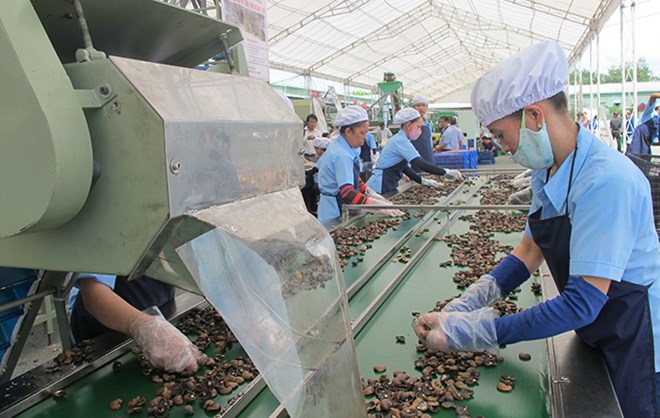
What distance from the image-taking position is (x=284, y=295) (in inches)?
41.9

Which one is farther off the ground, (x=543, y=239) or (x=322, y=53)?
(x=322, y=53)

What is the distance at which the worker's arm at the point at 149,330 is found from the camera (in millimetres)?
1593

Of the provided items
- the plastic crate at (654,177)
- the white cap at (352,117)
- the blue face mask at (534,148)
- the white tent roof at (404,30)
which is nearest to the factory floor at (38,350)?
the white cap at (352,117)

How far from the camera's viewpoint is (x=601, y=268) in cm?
129

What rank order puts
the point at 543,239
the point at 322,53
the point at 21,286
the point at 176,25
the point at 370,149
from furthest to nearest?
the point at 322,53 < the point at 370,149 < the point at 21,286 < the point at 543,239 < the point at 176,25

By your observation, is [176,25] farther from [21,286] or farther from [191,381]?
[21,286]

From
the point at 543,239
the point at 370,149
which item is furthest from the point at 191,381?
the point at 370,149

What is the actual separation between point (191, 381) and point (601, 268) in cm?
123

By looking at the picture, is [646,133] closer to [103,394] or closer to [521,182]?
[521,182]

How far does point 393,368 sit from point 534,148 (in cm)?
85

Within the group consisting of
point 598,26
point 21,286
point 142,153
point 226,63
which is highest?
point 598,26

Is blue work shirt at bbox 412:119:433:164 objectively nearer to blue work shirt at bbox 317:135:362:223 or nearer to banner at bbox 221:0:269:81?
blue work shirt at bbox 317:135:362:223

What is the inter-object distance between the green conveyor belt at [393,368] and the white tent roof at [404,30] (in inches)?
497

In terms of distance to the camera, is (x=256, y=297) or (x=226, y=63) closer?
(x=256, y=297)
